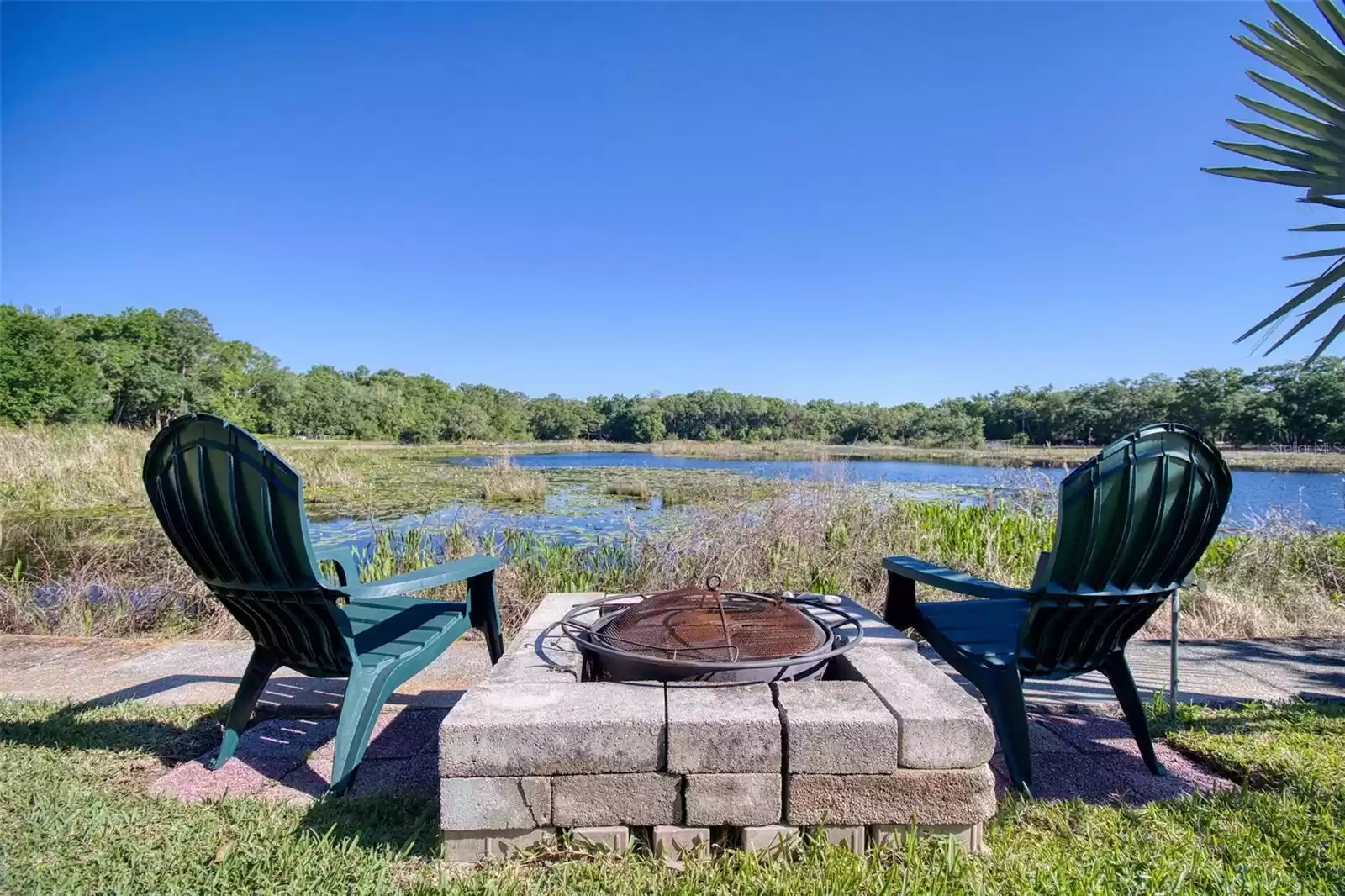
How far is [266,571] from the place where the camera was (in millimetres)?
1744

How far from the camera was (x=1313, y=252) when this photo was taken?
2.16 m

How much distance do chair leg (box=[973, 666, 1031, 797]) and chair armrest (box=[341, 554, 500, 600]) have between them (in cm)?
160

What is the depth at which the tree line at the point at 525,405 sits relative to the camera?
14.1 m

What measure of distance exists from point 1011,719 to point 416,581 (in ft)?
5.69

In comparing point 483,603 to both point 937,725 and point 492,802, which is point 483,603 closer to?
point 492,802

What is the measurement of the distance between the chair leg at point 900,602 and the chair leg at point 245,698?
213 cm

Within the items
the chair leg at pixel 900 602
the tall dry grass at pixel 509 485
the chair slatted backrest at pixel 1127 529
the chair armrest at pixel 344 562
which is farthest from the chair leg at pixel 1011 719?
the tall dry grass at pixel 509 485

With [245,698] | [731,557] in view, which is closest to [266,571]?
[245,698]

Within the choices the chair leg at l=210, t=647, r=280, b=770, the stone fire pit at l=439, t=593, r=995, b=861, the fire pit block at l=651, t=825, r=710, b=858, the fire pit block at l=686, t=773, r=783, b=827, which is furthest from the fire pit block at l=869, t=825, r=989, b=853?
the chair leg at l=210, t=647, r=280, b=770

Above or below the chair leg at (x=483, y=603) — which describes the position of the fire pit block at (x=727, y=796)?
below

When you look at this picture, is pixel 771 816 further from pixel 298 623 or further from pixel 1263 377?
pixel 1263 377

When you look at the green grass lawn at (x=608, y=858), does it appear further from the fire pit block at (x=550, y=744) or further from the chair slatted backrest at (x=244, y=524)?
the chair slatted backrest at (x=244, y=524)

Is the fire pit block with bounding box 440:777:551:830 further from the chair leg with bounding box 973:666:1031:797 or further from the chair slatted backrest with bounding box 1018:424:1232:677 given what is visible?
the chair slatted backrest with bounding box 1018:424:1232:677

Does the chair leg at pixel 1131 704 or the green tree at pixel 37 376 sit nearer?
the chair leg at pixel 1131 704
